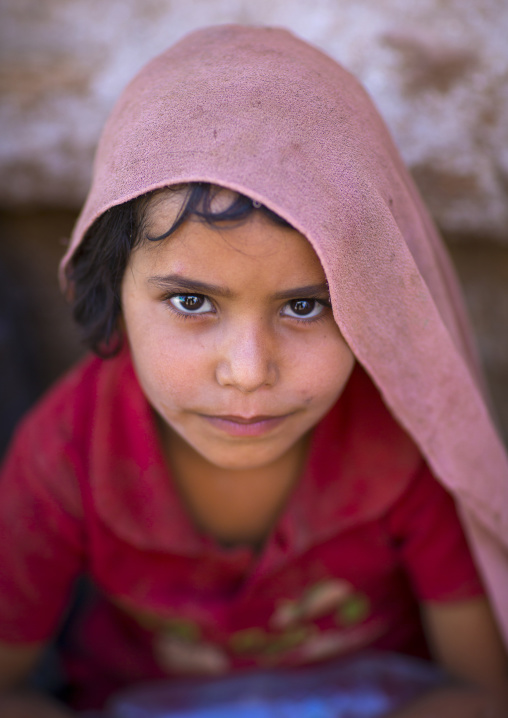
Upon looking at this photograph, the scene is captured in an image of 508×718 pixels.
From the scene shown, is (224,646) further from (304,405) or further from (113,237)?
(113,237)

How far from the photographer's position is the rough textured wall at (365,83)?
1.28m

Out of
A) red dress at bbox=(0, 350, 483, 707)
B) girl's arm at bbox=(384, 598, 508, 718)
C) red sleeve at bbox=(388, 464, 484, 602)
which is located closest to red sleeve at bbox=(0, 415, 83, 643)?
red dress at bbox=(0, 350, 483, 707)

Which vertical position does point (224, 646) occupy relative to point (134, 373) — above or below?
below

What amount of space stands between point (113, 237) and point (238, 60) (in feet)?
0.94

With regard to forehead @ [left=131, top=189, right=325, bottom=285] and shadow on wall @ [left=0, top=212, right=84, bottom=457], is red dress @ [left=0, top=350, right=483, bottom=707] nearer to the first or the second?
forehead @ [left=131, top=189, right=325, bottom=285]

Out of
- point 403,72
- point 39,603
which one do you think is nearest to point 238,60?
point 403,72

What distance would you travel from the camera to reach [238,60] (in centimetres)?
85

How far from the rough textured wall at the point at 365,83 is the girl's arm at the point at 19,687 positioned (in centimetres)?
93

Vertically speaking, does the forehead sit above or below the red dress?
above

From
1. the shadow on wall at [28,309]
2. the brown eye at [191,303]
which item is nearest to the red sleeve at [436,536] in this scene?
the brown eye at [191,303]

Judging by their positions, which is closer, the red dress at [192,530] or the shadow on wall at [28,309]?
the red dress at [192,530]

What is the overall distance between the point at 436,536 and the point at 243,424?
46 cm

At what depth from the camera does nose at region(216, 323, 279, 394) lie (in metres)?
0.81

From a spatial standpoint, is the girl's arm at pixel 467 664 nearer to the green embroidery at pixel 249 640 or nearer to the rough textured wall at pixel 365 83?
the green embroidery at pixel 249 640
